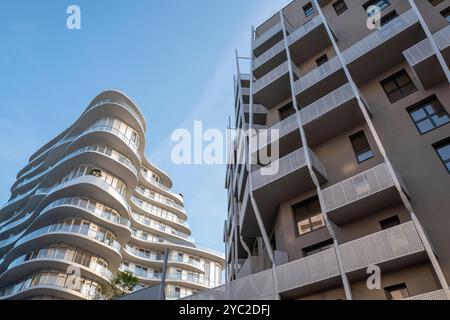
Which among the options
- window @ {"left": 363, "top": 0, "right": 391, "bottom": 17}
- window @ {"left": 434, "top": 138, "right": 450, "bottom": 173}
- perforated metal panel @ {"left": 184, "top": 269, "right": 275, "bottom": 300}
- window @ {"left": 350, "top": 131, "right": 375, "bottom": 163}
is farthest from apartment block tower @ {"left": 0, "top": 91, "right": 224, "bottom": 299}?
window @ {"left": 363, "top": 0, "right": 391, "bottom": 17}

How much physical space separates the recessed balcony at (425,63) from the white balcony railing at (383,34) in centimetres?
168

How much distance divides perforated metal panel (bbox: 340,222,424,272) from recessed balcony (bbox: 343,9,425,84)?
9284 mm

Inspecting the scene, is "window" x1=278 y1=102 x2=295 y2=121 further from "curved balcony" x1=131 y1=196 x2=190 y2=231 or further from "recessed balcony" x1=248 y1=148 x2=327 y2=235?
"curved balcony" x1=131 y1=196 x2=190 y2=231

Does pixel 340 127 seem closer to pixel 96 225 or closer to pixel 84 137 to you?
pixel 96 225

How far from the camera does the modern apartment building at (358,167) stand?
11.4 m

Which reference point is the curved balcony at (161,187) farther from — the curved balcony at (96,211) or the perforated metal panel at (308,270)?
the perforated metal panel at (308,270)

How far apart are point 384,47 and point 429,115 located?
445cm

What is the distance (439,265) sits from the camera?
10.5m

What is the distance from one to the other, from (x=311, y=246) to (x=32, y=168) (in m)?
58.2

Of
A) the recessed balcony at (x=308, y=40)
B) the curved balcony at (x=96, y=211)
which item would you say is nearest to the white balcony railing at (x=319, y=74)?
the recessed balcony at (x=308, y=40)

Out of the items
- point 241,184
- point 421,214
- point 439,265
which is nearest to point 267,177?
point 241,184

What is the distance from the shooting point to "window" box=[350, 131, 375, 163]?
49.1 ft

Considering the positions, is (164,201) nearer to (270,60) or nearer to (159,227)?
(159,227)

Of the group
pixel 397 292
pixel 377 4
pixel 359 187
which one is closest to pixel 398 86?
pixel 359 187
